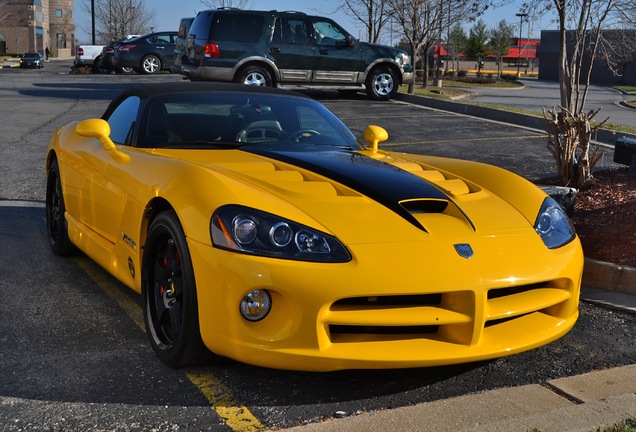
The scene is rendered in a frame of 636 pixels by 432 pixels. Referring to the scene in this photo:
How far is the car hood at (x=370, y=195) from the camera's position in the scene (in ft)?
11.4

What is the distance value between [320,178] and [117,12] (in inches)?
2741

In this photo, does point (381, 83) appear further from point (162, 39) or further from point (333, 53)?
point (162, 39)

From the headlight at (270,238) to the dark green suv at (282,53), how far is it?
46.1ft

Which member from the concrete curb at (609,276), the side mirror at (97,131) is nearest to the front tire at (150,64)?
the side mirror at (97,131)

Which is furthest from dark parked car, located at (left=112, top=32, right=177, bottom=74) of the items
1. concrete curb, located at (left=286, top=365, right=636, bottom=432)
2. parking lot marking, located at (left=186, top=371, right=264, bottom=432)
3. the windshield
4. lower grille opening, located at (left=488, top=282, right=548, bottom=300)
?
concrete curb, located at (left=286, top=365, right=636, bottom=432)

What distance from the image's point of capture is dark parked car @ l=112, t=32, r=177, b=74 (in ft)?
99.3

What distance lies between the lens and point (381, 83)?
63.6 ft

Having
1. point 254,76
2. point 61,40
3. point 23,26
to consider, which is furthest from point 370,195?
point 61,40

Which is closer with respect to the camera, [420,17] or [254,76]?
[254,76]

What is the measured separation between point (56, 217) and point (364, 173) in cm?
272

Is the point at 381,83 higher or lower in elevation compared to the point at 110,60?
lower

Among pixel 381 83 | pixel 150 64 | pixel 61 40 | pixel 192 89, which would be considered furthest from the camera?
pixel 61 40

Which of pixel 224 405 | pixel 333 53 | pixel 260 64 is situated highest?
pixel 333 53

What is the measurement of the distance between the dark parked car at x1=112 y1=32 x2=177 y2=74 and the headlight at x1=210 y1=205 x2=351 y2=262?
2828cm
